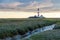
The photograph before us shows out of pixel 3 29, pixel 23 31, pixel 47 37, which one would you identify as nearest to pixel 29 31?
pixel 23 31

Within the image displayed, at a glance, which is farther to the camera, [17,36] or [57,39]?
[17,36]

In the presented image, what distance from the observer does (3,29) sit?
422 inches

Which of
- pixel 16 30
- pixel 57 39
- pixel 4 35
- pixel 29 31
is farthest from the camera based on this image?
pixel 29 31

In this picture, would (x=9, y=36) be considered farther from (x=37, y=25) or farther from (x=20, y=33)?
(x=37, y=25)

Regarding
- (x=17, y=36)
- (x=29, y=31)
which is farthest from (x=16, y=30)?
(x=29, y=31)

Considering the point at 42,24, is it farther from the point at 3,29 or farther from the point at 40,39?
the point at 40,39

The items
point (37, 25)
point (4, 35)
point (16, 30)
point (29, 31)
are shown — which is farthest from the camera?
point (37, 25)

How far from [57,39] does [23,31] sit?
3.98m

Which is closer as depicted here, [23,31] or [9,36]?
[9,36]

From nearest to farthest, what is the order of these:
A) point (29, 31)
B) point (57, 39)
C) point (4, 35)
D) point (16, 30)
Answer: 1. point (57, 39)
2. point (4, 35)
3. point (16, 30)
4. point (29, 31)

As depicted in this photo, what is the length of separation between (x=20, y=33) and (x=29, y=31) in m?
1.03

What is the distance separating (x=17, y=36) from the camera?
1096cm

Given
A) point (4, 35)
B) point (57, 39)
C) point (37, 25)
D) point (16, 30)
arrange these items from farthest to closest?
point (37, 25) → point (16, 30) → point (4, 35) → point (57, 39)

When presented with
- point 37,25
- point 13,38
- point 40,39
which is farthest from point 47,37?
point 37,25
